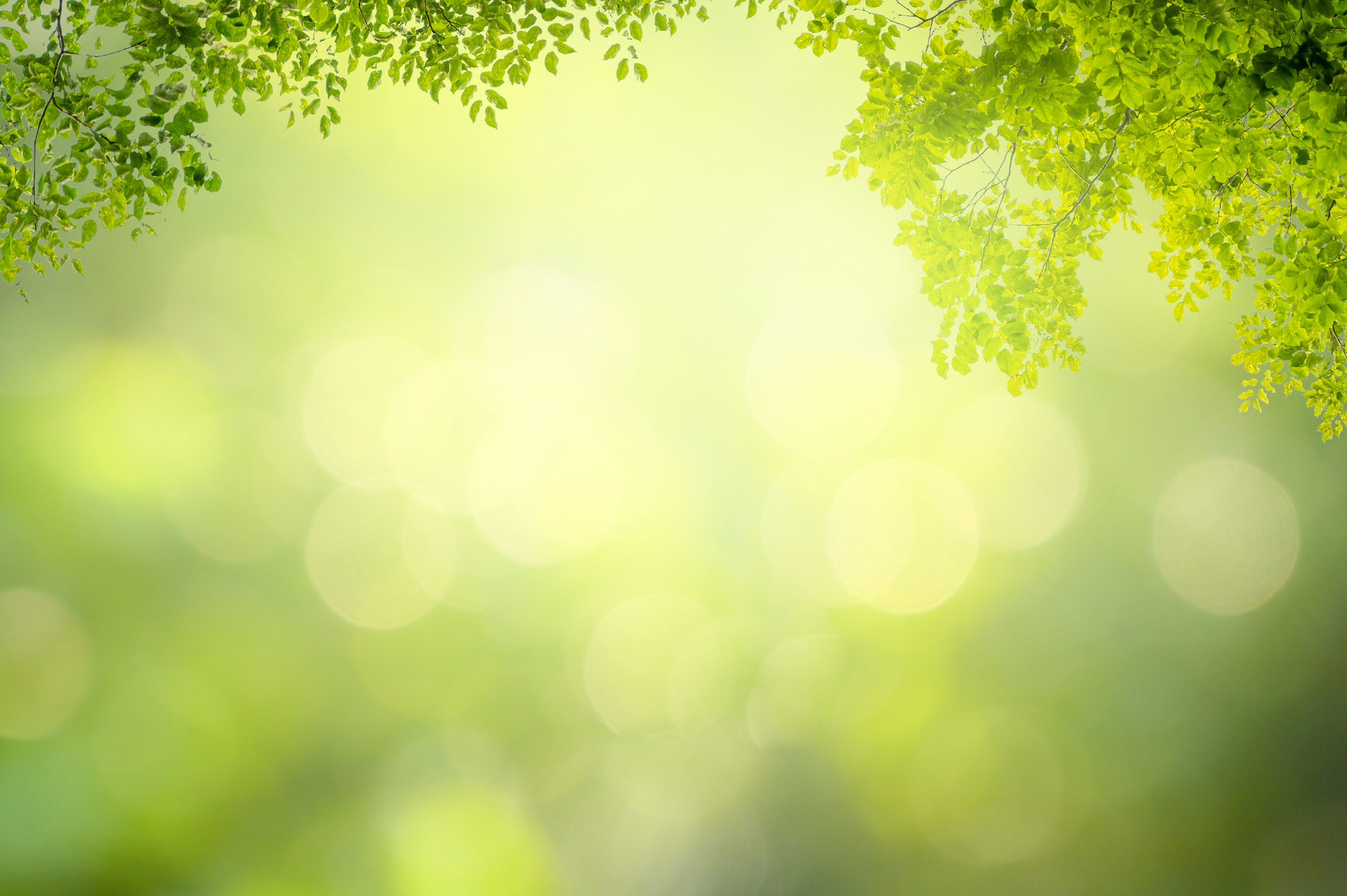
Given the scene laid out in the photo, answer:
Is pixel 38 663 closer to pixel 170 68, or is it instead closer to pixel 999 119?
pixel 170 68

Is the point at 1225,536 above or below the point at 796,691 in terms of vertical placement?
below

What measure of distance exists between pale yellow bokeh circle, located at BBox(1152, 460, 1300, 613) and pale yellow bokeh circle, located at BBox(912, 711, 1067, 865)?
507 inches

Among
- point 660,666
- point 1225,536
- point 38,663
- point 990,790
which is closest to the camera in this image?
point 38,663

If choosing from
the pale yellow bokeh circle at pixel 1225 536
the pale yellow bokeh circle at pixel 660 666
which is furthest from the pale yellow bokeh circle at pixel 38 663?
the pale yellow bokeh circle at pixel 1225 536

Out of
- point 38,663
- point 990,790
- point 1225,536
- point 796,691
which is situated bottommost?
point 990,790

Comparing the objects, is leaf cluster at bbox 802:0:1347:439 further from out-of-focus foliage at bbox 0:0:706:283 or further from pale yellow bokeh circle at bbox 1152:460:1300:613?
pale yellow bokeh circle at bbox 1152:460:1300:613

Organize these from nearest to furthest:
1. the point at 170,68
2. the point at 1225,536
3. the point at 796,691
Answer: the point at 170,68, the point at 1225,536, the point at 796,691

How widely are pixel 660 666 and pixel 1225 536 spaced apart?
3477 centimetres

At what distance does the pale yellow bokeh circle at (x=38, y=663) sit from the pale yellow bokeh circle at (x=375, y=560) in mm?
9695

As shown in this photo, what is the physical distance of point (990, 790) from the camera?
1742 inches

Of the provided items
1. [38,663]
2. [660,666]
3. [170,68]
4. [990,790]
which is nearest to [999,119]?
[170,68]

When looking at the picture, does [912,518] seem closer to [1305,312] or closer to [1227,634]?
[1227,634]

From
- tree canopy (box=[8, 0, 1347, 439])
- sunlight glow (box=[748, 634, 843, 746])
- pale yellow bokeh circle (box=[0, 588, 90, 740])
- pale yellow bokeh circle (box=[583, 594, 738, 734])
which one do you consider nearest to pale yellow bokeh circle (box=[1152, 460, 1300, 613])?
sunlight glow (box=[748, 634, 843, 746])

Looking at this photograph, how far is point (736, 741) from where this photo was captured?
4362 centimetres
